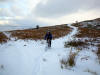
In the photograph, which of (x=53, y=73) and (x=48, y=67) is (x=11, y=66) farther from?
(x=53, y=73)

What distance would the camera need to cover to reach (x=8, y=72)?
15.8ft

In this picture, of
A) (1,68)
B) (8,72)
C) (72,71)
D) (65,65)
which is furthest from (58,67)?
(1,68)

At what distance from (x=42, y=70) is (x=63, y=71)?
0.97m

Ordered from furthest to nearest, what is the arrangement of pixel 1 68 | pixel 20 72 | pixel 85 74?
pixel 1 68, pixel 20 72, pixel 85 74

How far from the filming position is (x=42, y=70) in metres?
4.88

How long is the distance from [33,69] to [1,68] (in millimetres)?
1644

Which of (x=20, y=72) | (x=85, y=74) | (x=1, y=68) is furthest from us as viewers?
(x=1, y=68)

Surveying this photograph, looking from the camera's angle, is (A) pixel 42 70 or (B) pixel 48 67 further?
(B) pixel 48 67

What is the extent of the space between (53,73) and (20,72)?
59.3 inches

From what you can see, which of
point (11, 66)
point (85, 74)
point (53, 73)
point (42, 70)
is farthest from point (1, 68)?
point (85, 74)

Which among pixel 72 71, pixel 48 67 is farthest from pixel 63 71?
pixel 48 67

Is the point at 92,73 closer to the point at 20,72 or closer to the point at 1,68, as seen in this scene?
the point at 20,72

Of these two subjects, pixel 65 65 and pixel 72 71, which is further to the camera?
pixel 65 65

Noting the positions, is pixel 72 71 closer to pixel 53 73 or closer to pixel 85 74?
pixel 85 74
